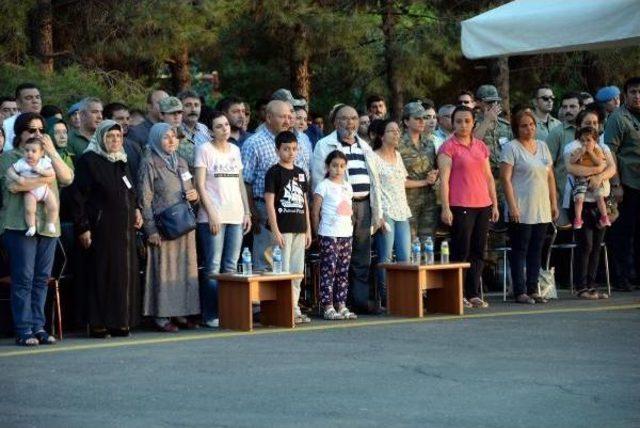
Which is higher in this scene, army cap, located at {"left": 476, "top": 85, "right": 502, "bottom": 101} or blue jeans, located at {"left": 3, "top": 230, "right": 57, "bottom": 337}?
army cap, located at {"left": 476, "top": 85, "right": 502, "bottom": 101}

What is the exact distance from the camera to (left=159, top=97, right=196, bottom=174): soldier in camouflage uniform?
1434 cm

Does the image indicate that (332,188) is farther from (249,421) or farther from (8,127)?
(249,421)

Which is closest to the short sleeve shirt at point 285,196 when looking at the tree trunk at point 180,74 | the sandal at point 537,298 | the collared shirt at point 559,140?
the sandal at point 537,298

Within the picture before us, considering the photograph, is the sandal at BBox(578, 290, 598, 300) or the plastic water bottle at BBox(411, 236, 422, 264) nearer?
the plastic water bottle at BBox(411, 236, 422, 264)

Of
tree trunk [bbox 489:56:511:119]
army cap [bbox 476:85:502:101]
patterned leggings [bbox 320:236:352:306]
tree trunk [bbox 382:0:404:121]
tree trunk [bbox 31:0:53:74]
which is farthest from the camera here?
tree trunk [bbox 489:56:511:119]

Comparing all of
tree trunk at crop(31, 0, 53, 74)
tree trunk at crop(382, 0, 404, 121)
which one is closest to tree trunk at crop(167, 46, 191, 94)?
tree trunk at crop(382, 0, 404, 121)

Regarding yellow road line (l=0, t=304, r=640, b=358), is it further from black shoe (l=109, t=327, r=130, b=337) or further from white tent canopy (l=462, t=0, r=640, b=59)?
white tent canopy (l=462, t=0, r=640, b=59)

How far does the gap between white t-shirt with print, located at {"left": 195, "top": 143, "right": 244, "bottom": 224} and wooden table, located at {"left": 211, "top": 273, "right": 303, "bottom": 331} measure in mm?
603

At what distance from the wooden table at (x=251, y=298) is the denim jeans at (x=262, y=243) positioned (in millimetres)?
459

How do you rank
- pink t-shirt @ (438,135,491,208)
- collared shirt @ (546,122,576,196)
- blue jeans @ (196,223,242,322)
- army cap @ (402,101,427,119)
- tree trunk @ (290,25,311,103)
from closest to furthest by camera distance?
1. blue jeans @ (196,223,242,322)
2. pink t-shirt @ (438,135,491,208)
3. army cap @ (402,101,427,119)
4. collared shirt @ (546,122,576,196)
5. tree trunk @ (290,25,311,103)

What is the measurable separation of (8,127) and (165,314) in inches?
99.2

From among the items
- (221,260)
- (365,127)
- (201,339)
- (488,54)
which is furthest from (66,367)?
(365,127)

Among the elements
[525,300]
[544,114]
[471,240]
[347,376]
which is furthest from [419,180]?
[347,376]

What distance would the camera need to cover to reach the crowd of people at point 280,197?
43.5 feet
